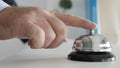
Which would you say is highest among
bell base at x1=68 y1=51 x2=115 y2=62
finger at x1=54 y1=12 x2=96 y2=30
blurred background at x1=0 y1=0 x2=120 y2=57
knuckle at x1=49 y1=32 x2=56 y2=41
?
blurred background at x1=0 y1=0 x2=120 y2=57

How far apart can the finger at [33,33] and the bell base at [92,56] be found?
64 millimetres

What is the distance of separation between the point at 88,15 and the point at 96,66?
1.84 meters

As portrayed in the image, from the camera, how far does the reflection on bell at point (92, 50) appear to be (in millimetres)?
461

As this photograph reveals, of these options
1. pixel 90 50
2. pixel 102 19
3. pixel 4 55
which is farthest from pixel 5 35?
pixel 102 19

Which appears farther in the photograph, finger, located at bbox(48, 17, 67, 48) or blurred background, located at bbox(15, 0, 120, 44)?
blurred background, located at bbox(15, 0, 120, 44)

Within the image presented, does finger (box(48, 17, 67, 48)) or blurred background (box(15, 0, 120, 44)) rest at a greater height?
blurred background (box(15, 0, 120, 44))

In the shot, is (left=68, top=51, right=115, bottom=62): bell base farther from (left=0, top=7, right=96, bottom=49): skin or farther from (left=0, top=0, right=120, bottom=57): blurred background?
(left=0, top=0, right=120, bottom=57): blurred background

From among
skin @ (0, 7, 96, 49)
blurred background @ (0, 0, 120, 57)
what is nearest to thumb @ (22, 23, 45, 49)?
skin @ (0, 7, 96, 49)

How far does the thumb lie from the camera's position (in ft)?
1.50

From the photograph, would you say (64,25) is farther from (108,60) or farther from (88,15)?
(88,15)

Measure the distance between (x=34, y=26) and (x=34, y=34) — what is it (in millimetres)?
14

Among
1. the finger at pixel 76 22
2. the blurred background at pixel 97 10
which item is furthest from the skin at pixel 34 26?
the blurred background at pixel 97 10

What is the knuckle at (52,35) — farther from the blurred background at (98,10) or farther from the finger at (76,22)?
the blurred background at (98,10)

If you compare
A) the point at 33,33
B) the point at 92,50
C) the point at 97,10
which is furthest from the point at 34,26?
the point at 97,10
